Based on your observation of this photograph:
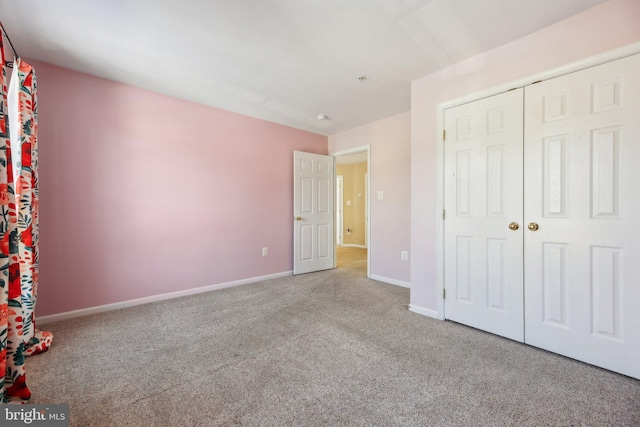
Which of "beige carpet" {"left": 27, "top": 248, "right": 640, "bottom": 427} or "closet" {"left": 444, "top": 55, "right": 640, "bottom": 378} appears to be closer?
"beige carpet" {"left": 27, "top": 248, "right": 640, "bottom": 427}

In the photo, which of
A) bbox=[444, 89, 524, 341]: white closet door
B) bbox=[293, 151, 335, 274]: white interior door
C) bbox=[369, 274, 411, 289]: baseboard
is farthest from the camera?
bbox=[293, 151, 335, 274]: white interior door

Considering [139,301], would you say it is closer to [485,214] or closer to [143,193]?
[143,193]

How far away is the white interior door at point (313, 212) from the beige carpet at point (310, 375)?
1.79 m

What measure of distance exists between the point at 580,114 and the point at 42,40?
4.17 m

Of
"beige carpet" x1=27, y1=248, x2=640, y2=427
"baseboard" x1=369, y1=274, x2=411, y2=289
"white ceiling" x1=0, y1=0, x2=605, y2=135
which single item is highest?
"white ceiling" x1=0, y1=0, x2=605, y2=135

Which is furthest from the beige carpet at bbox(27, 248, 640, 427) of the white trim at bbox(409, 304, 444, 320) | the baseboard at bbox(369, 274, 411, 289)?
the baseboard at bbox(369, 274, 411, 289)

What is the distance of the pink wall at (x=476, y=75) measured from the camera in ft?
5.62

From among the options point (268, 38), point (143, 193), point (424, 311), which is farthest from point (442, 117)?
point (143, 193)

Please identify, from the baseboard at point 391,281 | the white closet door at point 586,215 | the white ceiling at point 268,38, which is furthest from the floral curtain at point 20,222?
the baseboard at point 391,281

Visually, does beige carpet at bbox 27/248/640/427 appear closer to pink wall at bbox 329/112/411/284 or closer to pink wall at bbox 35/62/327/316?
pink wall at bbox 35/62/327/316

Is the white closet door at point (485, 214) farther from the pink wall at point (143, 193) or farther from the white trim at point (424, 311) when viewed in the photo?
the pink wall at point (143, 193)

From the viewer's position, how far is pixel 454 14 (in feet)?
6.02

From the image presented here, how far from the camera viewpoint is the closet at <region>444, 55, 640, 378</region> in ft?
5.56

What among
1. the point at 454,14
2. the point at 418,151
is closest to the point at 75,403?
the point at 418,151
